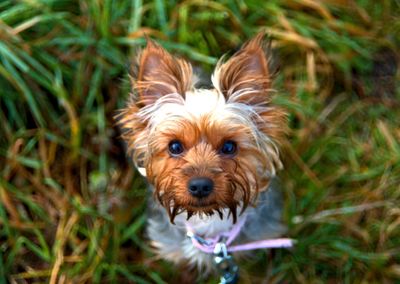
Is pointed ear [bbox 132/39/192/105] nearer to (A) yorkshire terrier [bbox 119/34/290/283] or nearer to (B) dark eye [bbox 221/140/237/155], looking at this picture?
(A) yorkshire terrier [bbox 119/34/290/283]

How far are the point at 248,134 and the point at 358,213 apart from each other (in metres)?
1.33

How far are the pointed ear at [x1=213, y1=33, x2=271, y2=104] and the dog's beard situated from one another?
34 cm

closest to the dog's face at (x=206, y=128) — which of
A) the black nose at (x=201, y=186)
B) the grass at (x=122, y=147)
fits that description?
the black nose at (x=201, y=186)

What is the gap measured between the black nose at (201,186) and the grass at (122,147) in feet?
3.72

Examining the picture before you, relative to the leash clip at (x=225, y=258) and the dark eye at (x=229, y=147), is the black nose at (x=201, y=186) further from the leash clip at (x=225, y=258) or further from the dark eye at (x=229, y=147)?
the leash clip at (x=225, y=258)

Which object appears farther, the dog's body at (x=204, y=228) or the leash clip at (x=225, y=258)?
the dog's body at (x=204, y=228)

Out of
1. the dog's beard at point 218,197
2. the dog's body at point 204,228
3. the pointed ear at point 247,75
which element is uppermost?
the pointed ear at point 247,75

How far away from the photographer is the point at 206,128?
2.64 metres

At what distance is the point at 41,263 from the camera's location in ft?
11.8

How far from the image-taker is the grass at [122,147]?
355cm

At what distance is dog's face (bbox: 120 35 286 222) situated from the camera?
103 inches

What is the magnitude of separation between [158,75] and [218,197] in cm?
64

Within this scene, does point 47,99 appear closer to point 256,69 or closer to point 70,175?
point 70,175

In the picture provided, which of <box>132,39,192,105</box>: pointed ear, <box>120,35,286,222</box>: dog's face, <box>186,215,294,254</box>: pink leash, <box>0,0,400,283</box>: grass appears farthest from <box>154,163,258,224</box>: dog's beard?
<box>0,0,400,283</box>: grass
